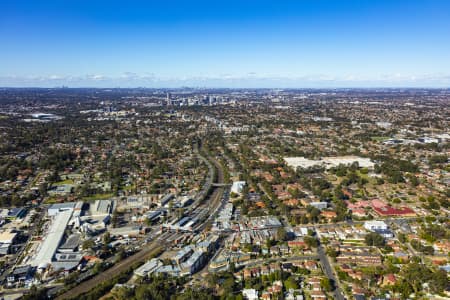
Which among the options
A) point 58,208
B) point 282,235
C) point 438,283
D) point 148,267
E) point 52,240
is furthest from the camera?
point 58,208

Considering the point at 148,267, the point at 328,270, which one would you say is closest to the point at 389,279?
the point at 328,270

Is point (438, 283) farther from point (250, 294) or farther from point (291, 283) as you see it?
point (250, 294)

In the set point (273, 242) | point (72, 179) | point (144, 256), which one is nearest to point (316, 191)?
point (273, 242)

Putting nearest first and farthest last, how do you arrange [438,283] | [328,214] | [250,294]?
[250,294]
[438,283]
[328,214]

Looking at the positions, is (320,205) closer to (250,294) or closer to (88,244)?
(250,294)

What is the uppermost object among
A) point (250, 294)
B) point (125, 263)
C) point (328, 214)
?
point (328, 214)

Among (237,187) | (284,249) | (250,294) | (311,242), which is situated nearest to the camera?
(250,294)

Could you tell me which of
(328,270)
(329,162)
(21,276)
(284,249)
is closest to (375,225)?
(328,270)

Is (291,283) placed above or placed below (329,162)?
below

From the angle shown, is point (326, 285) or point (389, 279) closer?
point (326, 285)

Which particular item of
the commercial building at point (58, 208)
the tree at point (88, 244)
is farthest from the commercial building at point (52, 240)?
the tree at point (88, 244)

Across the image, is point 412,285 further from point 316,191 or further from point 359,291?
point 316,191
